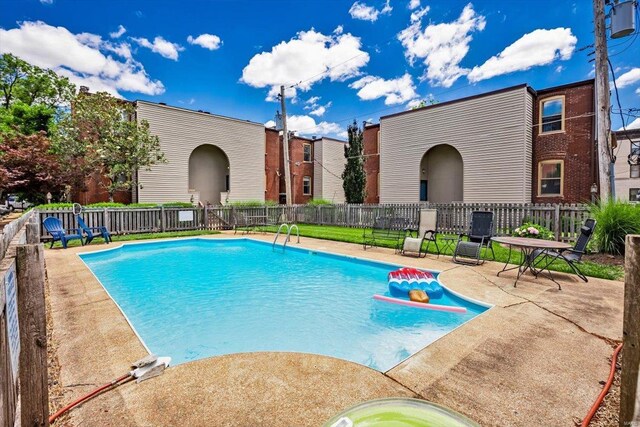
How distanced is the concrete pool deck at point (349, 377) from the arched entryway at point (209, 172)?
19655 millimetres

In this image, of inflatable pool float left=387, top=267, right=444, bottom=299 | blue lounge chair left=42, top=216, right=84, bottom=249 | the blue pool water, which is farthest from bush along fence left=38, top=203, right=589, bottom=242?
inflatable pool float left=387, top=267, right=444, bottom=299

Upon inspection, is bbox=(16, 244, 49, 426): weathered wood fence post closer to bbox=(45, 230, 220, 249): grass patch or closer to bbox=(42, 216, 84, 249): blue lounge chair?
bbox=(42, 216, 84, 249): blue lounge chair

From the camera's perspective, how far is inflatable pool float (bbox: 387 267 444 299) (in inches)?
227

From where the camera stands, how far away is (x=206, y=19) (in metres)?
15.8

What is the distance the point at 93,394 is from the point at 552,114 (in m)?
20.5

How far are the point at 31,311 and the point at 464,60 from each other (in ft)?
84.4

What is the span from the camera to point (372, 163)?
23.5 metres

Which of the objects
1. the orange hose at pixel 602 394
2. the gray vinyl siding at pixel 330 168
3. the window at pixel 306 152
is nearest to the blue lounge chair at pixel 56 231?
the orange hose at pixel 602 394

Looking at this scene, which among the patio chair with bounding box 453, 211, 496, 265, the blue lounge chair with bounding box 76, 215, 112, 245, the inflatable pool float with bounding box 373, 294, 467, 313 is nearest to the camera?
the inflatable pool float with bounding box 373, 294, 467, 313

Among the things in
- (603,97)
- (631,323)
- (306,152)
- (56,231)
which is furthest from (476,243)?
(306,152)

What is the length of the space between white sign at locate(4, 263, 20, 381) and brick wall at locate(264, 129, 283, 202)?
934 inches

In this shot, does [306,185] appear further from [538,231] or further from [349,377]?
[349,377]

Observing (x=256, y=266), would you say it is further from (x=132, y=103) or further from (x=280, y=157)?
(x=280, y=157)

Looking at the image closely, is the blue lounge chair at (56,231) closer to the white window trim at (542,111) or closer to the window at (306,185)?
the window at (306,185)
